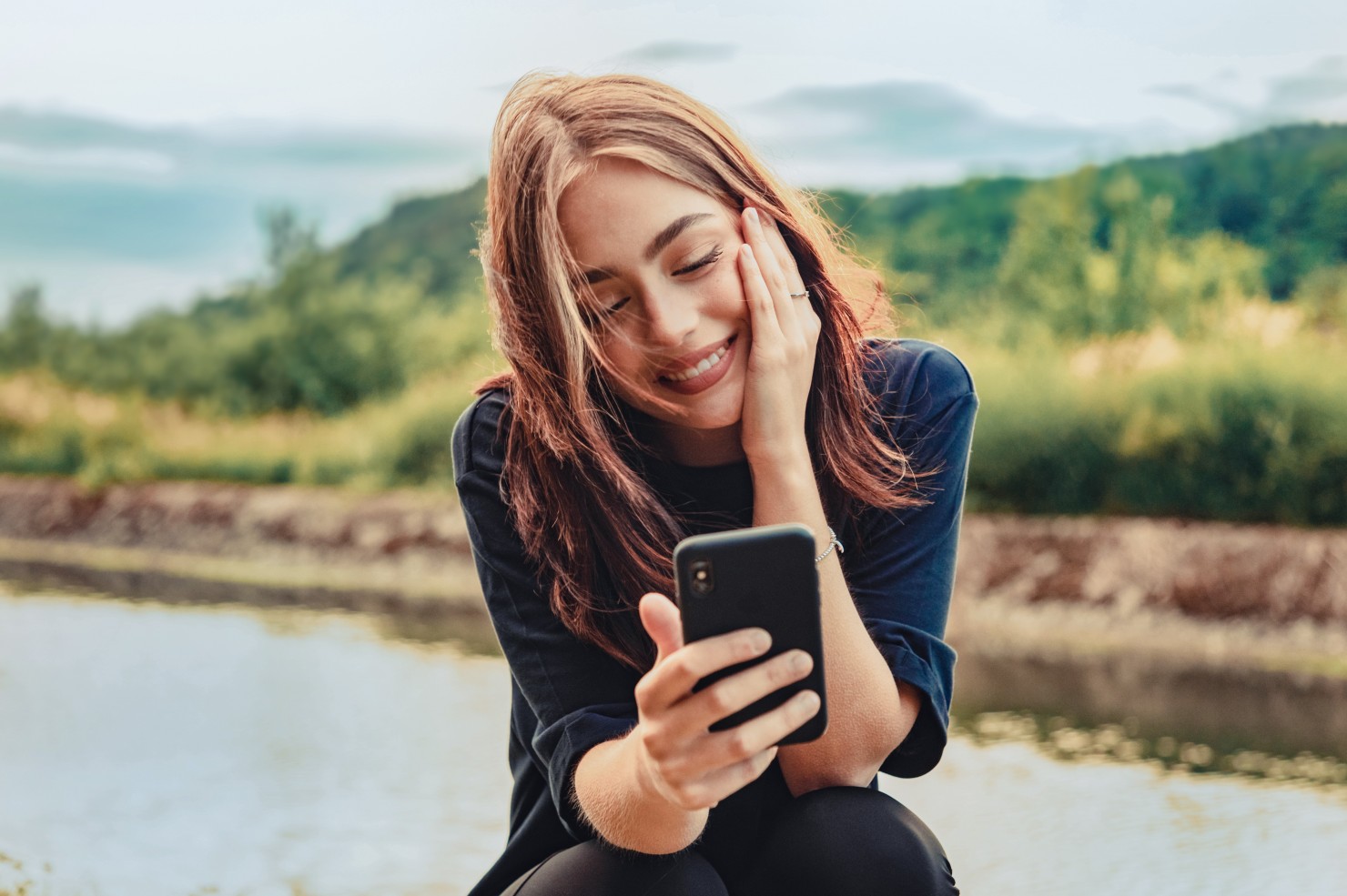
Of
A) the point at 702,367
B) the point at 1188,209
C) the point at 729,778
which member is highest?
the point at 1188,209

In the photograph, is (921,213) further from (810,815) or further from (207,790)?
(810,815)

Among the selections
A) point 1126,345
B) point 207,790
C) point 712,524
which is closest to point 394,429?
point 1126,345

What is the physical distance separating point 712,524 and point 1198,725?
9.40 feet

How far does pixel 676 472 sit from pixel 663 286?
0.77 ft

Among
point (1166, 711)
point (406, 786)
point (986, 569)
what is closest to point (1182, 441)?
point (986, 569)

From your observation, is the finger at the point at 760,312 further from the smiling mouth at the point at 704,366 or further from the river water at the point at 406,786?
the river water at the point at 406,786

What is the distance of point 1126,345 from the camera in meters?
6.53

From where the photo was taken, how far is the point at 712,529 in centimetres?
144

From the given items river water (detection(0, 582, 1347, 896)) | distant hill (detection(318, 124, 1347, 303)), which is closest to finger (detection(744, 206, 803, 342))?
river water (detection(0, 582, 1347, 896))

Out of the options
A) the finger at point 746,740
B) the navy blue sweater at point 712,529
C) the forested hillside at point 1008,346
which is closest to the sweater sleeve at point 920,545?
the navy blue sweater at point 712,529

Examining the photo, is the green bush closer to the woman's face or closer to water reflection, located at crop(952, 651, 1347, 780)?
water reflection, located at crop(952, 651, 1347, 780)

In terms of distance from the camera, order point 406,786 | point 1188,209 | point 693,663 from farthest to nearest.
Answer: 1. point 1188,209
2. point 406,786
3. point 693,663

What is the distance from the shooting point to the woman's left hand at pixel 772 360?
4.24 feet

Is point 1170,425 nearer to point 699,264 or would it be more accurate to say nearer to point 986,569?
point 986,569
